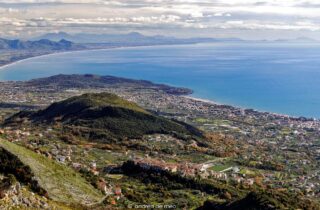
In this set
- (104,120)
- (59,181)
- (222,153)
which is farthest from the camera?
(104,120)

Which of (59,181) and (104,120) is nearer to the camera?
(59,181)

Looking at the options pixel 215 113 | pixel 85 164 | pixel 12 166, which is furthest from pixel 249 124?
pixel 12 166

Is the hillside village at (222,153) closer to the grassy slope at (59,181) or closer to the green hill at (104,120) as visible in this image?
the grassy slope at (59,181)

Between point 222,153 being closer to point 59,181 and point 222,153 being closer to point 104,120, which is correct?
point 104,120

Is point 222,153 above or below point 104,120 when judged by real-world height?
below

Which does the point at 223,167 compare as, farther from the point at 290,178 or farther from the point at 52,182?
the point at 52,182

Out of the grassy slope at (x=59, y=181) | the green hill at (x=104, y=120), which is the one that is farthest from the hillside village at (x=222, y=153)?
the green hill at (x=104, y=120)

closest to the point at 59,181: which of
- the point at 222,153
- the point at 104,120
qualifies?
the point at 222,153
